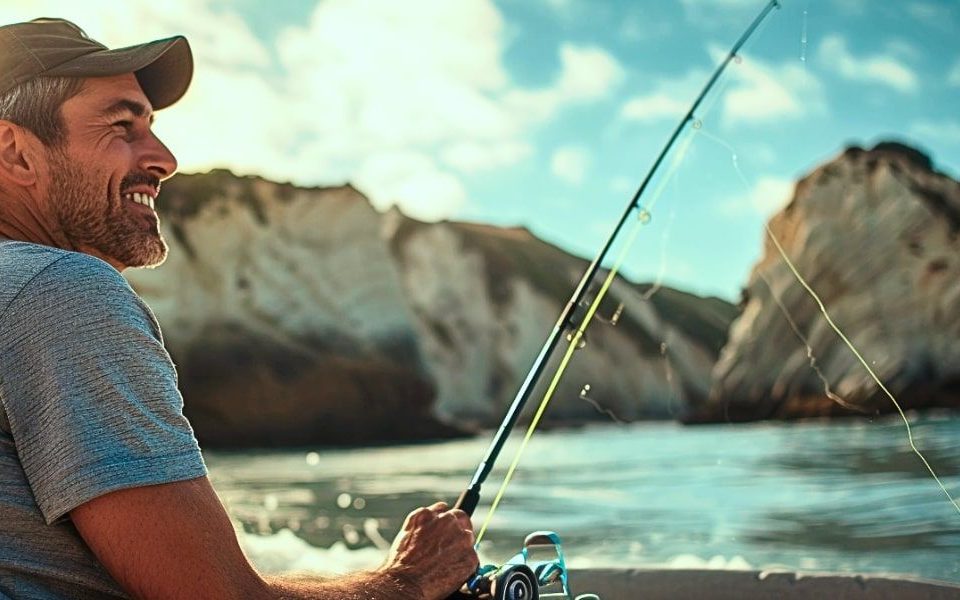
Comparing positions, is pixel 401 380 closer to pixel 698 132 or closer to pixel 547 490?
pixel 547 490

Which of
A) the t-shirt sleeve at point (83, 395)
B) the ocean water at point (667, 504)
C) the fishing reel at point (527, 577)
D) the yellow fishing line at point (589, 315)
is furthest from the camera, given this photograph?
the ocean water at point (667, 504)

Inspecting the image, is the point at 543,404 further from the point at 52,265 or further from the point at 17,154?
the point at 52,265

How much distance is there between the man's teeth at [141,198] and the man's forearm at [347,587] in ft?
1.55

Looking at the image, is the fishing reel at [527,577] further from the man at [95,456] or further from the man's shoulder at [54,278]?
the man's shoulder at [54,278]

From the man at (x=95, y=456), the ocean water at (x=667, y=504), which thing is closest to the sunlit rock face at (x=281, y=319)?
the ocean water at (x=667, y=504)

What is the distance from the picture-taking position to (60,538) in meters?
1.01

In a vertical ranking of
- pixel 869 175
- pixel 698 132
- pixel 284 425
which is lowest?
pixel 284 425

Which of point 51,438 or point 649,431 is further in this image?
point 649,431

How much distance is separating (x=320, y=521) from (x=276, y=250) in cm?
2248

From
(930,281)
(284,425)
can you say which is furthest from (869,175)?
(284,425)

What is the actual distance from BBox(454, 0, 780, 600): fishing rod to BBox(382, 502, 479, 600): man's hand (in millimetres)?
77

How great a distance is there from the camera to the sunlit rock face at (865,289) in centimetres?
2680

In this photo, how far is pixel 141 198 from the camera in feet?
4.24

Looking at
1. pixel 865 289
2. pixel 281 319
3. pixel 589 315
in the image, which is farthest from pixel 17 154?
pixel 281 319
